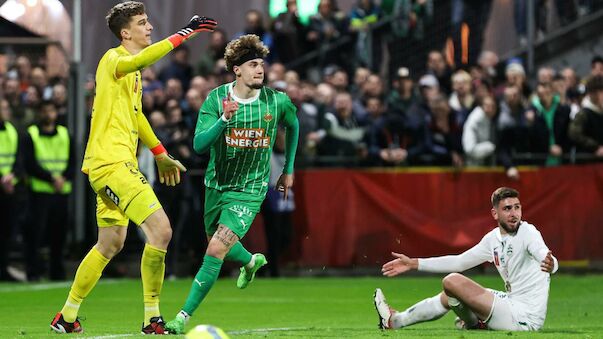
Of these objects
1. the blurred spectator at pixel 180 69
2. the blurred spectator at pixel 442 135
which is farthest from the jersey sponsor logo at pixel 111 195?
the blurred spectator at pixel 180 69

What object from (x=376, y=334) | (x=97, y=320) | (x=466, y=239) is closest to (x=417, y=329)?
(x=376, y=334)

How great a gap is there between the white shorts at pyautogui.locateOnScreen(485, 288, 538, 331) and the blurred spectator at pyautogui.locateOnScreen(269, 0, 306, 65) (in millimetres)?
12672

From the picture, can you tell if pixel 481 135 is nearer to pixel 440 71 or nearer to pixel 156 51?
pixel 440 71

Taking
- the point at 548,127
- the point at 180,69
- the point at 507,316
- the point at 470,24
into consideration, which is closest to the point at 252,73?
the point at 507,316

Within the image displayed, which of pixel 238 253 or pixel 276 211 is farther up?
pixel 238 253

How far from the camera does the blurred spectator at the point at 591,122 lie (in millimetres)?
18703

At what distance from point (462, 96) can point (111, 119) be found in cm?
1000

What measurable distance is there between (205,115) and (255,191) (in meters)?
0.80

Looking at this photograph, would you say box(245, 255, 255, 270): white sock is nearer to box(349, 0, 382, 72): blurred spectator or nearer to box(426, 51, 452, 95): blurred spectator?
box(426, 51, 452, 95): blurred spectator

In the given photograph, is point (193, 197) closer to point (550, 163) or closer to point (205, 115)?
point (550, 163)

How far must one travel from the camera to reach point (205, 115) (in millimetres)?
11031

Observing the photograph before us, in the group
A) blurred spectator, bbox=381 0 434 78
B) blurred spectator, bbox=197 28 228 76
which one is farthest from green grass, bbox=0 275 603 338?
blurred spectator, bbox=381 0 434 78

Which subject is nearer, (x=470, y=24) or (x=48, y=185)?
(x=48, y=185)

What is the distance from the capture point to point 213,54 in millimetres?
22281
